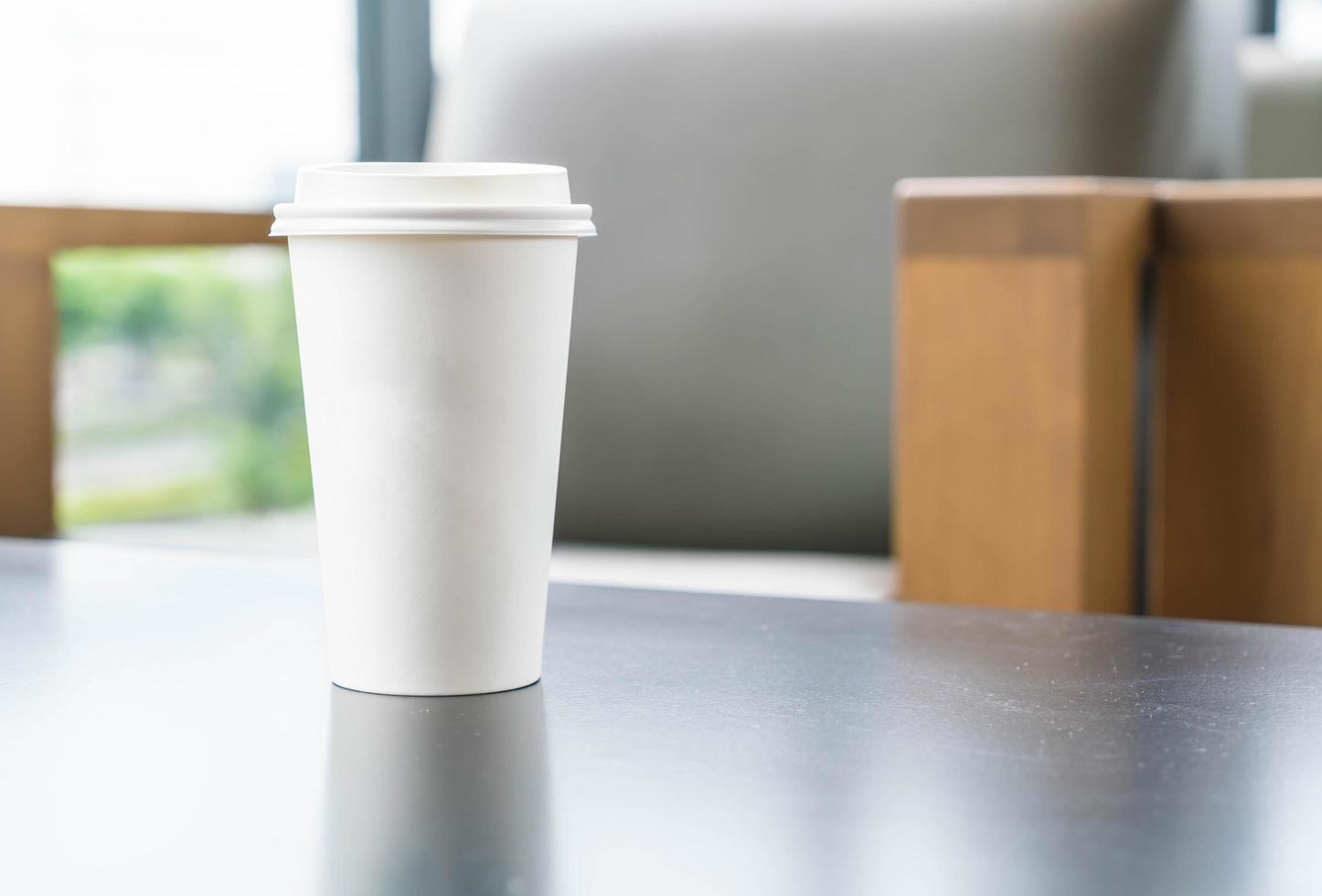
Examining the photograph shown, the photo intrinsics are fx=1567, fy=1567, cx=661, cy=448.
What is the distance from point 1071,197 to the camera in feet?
3.34

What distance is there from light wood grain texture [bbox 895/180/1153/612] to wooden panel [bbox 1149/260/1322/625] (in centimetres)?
12

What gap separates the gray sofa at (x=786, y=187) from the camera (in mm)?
1418

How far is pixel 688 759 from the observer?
1.28 ft

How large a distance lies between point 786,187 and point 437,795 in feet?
3.77

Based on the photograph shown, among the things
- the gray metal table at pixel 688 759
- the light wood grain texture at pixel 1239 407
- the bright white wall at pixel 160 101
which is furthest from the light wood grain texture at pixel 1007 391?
the bright white wall at pixel 160 101

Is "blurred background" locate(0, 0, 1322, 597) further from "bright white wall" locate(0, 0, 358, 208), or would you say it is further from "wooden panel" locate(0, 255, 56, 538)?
"bright white wall" locate(0, 0, 358, 208)

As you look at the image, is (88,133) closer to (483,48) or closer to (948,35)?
(483,48)

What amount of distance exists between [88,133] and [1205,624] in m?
2.06

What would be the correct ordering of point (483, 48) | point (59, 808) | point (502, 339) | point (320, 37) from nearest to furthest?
point (59, 808) < point (502, 339) < point (483, 48) < point (320, 37)

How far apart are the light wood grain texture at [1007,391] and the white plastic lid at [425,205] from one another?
631 mm

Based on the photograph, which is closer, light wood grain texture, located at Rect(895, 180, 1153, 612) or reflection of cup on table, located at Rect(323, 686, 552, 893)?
reflection of cup on table, located at Rect(323, 686, 552, 893)

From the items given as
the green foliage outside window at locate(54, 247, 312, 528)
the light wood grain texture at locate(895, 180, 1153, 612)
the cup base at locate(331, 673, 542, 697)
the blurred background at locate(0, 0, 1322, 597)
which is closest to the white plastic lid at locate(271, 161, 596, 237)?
the cup base at locate(331, 673, 542, 697)

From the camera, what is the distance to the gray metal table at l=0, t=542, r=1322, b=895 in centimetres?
31

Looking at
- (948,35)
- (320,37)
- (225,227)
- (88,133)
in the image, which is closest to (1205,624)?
(948,35)
